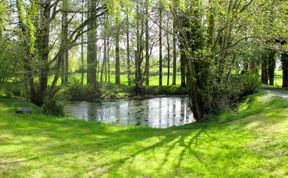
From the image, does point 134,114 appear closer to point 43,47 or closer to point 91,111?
point 91,111

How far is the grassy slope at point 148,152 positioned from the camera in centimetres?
601

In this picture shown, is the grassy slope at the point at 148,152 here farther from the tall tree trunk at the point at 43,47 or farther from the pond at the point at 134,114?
the tall tree trunk at the point at 43,47

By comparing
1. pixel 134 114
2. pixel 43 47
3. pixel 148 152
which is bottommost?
pixel 134 114

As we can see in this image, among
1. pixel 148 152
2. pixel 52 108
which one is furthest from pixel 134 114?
pixel 148 152


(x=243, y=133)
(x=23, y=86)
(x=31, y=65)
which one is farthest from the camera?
(x=23, y=86)

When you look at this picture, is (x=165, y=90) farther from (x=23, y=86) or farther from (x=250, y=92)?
(x=23, y=86)

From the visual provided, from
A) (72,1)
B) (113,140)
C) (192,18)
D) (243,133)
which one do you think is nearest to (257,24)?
(192,18)

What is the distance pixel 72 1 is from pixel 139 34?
13.6 m

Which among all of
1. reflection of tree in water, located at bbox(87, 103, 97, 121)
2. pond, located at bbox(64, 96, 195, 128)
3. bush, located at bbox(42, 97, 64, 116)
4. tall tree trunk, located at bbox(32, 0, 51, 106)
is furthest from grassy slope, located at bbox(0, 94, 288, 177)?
reflection of tree in water, located at bbox(87, 103, 97, 121)

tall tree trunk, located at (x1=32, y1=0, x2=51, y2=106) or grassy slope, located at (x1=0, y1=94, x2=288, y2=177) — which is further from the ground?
tall tree trunk, located at (x1=32, y1=0, x2=51, y2=106)

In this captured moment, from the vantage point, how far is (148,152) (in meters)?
7.48

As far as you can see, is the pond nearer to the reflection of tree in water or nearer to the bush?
the reflection of tree in water

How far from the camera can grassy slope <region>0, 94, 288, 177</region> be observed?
6.01 meters

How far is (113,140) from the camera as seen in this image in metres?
9.12
